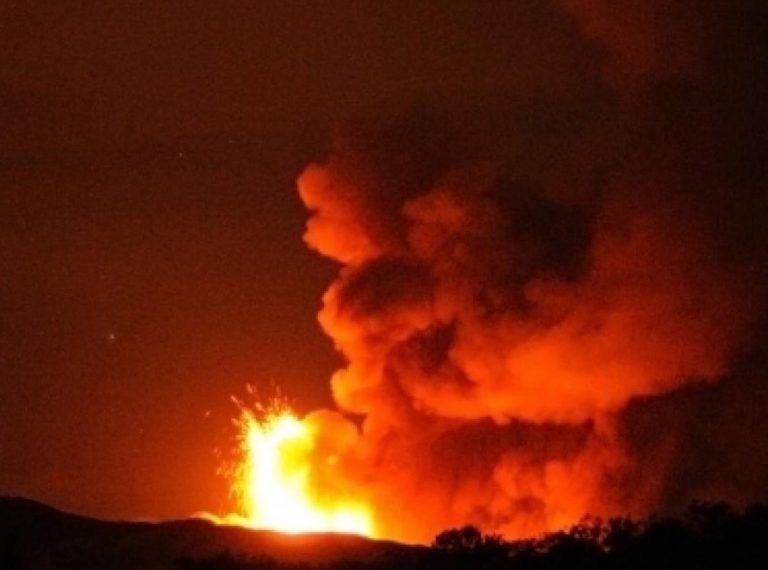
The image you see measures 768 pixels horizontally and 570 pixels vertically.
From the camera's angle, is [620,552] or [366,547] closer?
[620,552]

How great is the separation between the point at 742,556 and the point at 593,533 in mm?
7325

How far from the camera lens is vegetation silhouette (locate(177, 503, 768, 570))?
5822cm

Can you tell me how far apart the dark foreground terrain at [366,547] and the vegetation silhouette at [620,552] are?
28 millimetres

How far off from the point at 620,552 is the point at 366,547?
364 inches

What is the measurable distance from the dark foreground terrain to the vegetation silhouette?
28mm

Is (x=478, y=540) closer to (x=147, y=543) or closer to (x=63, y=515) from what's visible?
(x=147, y=543)

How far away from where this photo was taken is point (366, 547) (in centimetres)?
6569

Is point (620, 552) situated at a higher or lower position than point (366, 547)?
lower

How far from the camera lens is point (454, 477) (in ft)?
285

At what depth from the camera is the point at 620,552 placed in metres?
59.2

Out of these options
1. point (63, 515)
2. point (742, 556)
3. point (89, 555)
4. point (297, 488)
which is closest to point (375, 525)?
point (297, 488)

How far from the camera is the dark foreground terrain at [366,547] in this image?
58625 millimetres

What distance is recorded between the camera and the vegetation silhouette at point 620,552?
58219 mm

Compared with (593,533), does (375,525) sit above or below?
above
